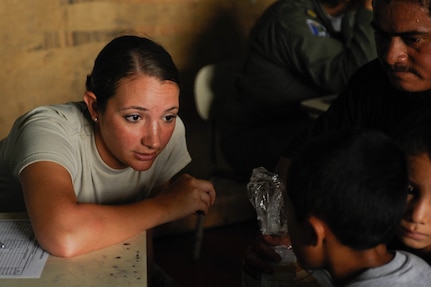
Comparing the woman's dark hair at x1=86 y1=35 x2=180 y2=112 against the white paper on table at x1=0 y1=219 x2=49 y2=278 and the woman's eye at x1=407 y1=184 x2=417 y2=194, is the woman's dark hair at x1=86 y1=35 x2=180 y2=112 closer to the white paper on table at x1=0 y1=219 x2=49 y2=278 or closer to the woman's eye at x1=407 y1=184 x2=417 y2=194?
the white paper on table at x1=0 y1=219 x2=49 y2=278

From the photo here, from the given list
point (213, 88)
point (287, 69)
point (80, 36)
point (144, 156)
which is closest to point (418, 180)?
point (144, 156)

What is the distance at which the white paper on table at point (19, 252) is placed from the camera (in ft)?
4.98

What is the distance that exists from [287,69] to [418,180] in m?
1.68

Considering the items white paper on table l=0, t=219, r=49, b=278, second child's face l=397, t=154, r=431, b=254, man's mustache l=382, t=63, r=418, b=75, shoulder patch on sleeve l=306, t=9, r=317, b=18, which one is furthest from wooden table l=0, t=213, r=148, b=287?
shoulder patch on sleeve l=306, t=9, r=317, b=18

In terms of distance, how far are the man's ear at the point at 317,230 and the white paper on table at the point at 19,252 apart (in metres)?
0.59

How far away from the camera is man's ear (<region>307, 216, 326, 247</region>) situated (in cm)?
136

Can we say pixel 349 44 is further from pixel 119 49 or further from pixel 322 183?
pixel 322 183

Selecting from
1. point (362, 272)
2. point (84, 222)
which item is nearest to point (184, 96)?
point (84, 222)

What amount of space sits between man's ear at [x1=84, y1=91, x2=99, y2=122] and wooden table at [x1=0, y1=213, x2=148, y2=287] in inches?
16.0

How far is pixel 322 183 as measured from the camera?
1.32 meters

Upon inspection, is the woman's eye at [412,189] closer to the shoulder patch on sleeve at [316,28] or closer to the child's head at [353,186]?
the child's head at [353,186]

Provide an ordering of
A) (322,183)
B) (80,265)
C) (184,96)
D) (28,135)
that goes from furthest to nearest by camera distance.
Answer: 1. (184,96)
2. (28,135)
3. (80,265)
4. (322,183)

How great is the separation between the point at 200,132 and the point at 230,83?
0.63 meters

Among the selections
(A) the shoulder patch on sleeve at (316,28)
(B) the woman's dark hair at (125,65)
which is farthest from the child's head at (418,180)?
(A) the shoulder patch on sleeve at (316,28)
